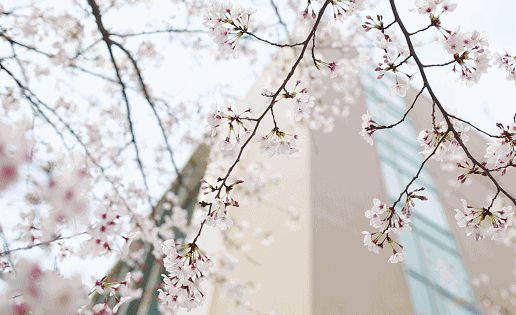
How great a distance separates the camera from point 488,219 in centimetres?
198

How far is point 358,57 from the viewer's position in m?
8.51

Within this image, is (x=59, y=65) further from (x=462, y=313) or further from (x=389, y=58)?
(x=462, y=313)

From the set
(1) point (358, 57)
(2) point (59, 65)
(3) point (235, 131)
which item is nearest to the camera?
(3) point (235, 131)

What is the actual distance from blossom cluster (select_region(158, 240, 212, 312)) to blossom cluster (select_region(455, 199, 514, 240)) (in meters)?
1.35

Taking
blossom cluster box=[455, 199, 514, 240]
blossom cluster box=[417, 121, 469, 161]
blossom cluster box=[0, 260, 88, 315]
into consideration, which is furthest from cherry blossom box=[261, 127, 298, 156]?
blossom cluster box=[0, 260, 88, 315]

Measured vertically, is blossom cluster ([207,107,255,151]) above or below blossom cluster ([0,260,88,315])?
above

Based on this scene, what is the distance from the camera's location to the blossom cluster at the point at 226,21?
184 cm

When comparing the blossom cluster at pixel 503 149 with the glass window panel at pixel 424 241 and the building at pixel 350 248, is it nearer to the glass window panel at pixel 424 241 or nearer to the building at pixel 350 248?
the glass window panel at pixel 424 241

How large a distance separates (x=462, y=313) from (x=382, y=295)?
1.56m

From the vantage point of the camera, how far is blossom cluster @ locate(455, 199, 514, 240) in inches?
74.7

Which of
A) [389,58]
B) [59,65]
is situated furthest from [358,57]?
[389,58]

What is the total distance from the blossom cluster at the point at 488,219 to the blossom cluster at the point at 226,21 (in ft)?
4.58

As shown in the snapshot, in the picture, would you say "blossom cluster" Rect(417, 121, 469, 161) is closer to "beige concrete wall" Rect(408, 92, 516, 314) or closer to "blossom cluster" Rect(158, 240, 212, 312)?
"blossom cluster" Rect(158, 240, 212, 312)

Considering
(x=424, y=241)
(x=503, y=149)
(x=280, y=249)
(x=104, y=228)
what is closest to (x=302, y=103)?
(x=503, y=149)
